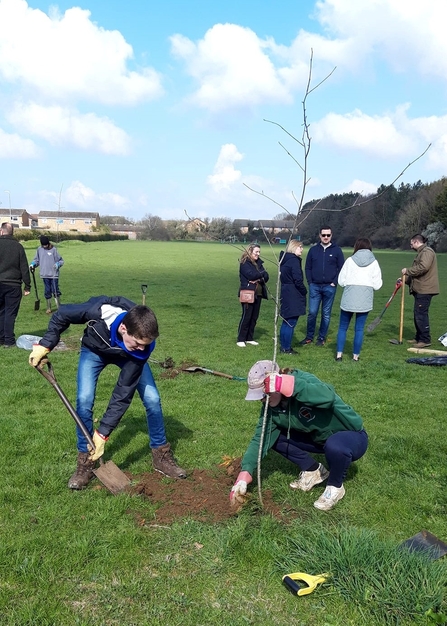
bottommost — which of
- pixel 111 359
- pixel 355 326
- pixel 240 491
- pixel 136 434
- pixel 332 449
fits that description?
pixel 136 434

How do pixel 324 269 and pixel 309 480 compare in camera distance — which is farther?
pixel 324 269

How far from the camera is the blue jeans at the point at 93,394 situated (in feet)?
15.9

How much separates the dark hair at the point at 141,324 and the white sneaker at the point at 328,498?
208cm

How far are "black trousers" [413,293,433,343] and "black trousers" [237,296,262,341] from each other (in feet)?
11.6

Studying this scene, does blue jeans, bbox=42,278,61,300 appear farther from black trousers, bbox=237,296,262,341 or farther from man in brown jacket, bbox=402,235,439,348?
man in brown jacket, bbox=402,235,439,348

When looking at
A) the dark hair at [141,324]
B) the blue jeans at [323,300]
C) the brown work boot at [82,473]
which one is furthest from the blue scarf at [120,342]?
the blue jeans at [323,300]

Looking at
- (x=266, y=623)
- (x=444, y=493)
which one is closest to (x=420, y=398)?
(x=444, y=493)

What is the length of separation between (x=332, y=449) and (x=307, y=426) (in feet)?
0.93

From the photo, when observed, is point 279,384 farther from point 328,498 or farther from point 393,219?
point 393,219

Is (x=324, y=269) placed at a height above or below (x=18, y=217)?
below

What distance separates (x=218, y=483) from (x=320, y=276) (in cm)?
665

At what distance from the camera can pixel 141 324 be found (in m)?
4.08

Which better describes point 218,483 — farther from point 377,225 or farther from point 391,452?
point 377,225

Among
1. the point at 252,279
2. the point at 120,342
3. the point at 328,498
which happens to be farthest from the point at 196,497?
the point at 252,279
